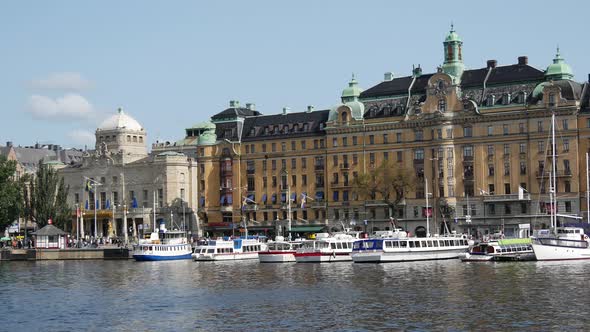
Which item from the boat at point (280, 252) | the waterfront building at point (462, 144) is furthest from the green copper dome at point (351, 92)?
the boat at point (280, 252)

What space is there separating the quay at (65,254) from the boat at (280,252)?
90.8ft

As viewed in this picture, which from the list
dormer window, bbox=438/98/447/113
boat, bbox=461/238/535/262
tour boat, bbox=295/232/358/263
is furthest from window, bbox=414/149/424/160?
boat, bbox=461/238/535/262

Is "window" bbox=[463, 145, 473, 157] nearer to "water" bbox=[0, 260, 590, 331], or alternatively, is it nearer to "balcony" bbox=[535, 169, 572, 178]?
"balcony" bbox=[535, 169, 572, 178]

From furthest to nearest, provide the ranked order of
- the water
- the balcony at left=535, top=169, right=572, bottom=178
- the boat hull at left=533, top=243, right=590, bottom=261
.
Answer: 1. the balcony at left=535, top=169, right=572, bottom=178
2. the boat hull at left=533, top=243, right=590, bottom=261
3. the water

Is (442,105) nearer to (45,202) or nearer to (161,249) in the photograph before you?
(161,249)

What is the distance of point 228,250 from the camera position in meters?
164

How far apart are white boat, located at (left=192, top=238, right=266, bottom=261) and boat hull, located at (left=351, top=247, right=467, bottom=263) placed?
27000 mm

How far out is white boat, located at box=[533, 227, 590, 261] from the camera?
13112 centimetres

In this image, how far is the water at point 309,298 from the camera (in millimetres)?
75812

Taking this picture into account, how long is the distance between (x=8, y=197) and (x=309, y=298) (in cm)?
10483

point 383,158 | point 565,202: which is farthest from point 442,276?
point 383,158

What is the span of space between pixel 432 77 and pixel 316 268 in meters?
61.2

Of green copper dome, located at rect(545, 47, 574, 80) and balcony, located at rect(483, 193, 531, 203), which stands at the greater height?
green copper dome, located at rect(545, 47, 574, 80)

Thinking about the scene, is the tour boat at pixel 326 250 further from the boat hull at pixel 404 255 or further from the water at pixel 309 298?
the water at pixel 309 298
